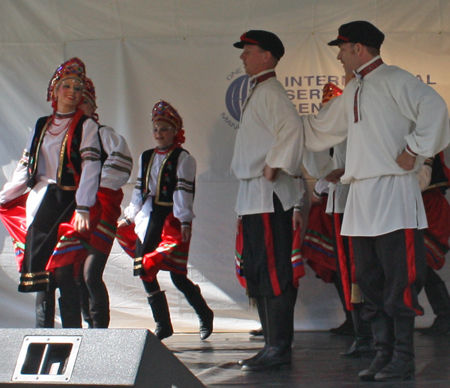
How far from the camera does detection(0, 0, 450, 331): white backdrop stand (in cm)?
456

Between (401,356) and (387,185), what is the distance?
0.69 m

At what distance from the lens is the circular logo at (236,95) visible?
457 cm

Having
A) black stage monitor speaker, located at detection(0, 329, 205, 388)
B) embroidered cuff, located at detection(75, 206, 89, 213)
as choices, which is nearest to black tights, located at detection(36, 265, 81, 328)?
embroidered cuff, located at detection(75, 206, 89, 213)

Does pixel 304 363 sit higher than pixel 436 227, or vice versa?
pixel 436 227

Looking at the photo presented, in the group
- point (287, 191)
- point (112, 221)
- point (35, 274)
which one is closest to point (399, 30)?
point (287, 191)

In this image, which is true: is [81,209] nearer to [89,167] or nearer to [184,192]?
[89,167]

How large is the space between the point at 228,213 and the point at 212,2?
1.53 meters

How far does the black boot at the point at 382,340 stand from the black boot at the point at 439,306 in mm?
1459

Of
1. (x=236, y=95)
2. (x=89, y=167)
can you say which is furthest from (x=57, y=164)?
(x=236, y=95)

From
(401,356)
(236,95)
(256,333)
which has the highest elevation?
(236,95)

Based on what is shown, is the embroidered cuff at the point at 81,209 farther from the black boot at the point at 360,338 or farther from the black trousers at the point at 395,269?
the black boot at the point at 360,338

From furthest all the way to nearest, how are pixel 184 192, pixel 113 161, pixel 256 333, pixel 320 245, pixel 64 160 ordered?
pixel 256 333
pixel 320 245
pixel 184 192
pixel 113 161
pixel 64 160

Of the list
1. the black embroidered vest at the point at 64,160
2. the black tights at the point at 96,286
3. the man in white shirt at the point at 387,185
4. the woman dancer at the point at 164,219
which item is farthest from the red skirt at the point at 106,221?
the man in white shirt at the point at 387,185

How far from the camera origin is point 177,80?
15.1ft
